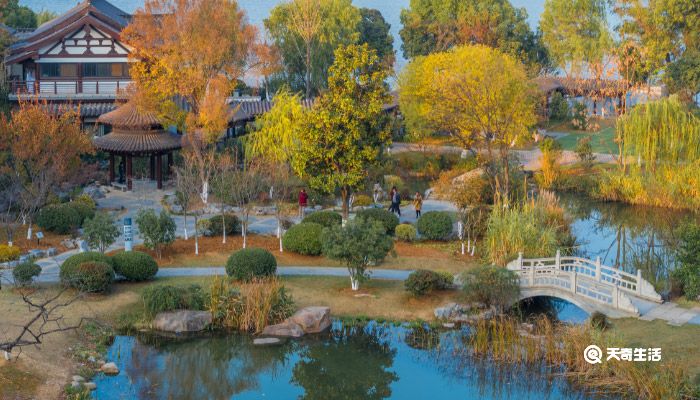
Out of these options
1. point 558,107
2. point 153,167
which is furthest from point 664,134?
point 558,107

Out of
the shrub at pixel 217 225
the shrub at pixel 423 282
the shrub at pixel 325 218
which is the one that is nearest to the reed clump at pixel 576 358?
the shrub at pixel 423 282

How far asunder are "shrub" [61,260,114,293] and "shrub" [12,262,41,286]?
31.9 inches

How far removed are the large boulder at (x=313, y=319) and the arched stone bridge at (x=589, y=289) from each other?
590cm

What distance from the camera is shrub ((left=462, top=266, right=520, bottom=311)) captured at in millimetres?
27312

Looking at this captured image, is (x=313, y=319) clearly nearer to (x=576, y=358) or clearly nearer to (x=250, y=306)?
(x=250, y=306)

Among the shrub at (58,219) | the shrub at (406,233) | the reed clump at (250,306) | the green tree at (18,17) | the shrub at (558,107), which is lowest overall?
the reed clump at (250,306)

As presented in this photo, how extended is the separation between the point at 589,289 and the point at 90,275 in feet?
47.1

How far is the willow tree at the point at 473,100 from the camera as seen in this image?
4409 cm

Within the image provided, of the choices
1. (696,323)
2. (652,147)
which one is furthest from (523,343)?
(652,147)

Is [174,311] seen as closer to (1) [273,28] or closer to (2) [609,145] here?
(2) [609,145]

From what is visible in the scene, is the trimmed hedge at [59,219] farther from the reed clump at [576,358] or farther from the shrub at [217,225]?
the reed clump at [576,358]

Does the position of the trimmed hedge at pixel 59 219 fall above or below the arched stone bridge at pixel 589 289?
above

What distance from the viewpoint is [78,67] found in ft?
183

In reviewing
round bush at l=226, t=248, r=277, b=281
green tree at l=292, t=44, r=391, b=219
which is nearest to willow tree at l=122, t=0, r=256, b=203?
green tree at l=292, t=44, r=391, b=219
